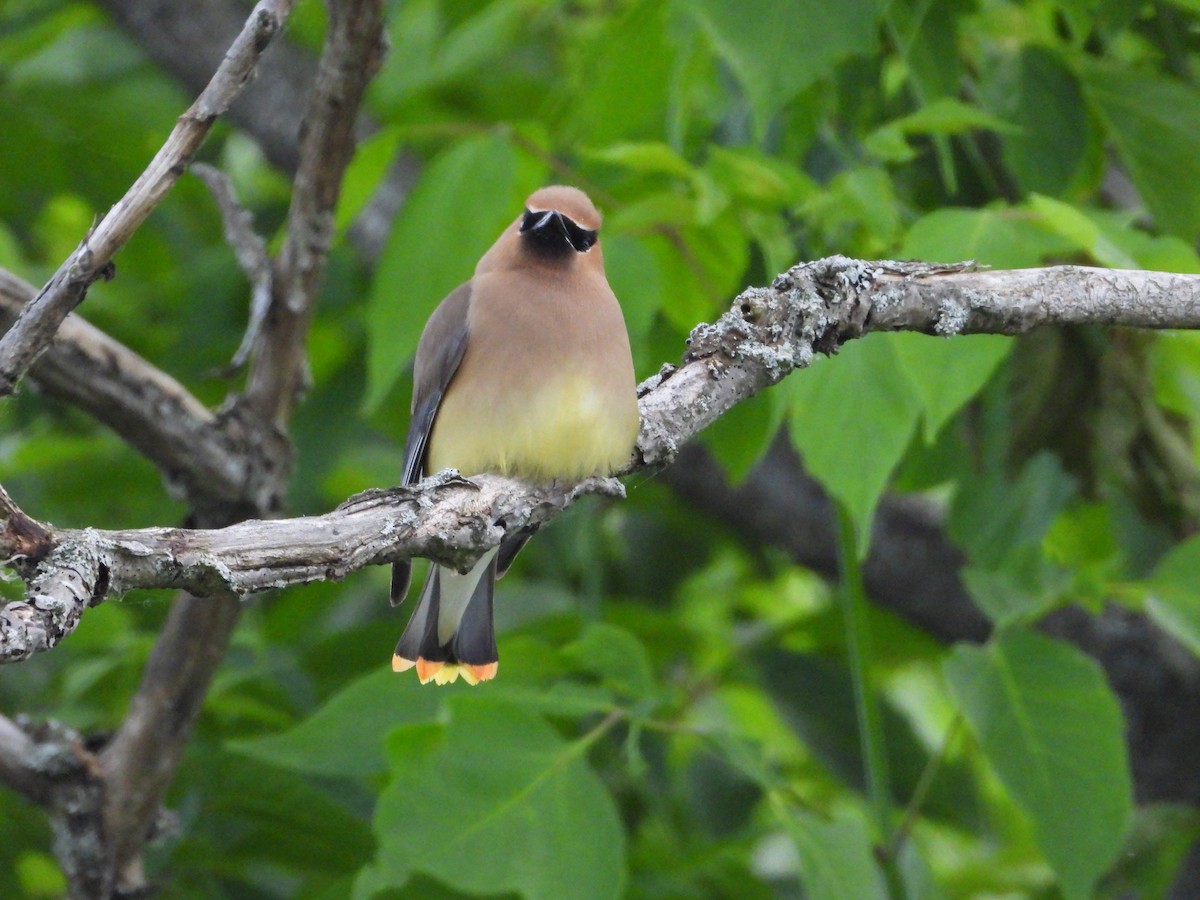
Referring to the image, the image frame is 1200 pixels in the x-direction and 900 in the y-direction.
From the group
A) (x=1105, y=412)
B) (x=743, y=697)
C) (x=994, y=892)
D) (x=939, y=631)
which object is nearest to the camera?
(x=1105, y=412)

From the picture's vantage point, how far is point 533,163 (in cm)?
404

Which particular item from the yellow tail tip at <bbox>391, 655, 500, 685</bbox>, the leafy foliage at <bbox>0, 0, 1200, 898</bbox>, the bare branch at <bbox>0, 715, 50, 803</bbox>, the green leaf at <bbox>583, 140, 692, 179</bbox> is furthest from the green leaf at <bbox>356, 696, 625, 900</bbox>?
the green leaf at <bbox>583, 140, 692, 179</bbox>

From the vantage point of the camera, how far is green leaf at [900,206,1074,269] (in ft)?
10.5

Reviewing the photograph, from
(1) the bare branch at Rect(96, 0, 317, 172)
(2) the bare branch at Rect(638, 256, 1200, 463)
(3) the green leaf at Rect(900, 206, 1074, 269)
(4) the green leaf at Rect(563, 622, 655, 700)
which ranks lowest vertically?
(4) the green leaf at Rect(563, 622, 655, 700)

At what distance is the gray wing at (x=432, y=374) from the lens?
12.0ft

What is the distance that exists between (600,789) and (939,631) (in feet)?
6.63

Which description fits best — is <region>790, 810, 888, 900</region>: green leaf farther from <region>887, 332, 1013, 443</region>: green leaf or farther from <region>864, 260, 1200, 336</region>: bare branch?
<region>864, 260, 1200, 336</region>: bare branch

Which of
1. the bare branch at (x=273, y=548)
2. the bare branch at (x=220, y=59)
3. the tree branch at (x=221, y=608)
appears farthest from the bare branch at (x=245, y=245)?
the bare branch at (x=220, y=59)

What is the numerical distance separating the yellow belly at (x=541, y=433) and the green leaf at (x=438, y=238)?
0.92 ft

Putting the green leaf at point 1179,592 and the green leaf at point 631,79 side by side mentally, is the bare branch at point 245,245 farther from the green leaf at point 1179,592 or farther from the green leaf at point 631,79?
the green leaf at point 1179,592

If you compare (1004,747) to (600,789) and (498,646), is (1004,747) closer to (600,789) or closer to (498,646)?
(600,789)

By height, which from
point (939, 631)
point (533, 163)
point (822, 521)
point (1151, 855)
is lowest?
point (1151, 855)

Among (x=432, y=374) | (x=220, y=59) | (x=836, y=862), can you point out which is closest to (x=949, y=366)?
(x=836, y=862)

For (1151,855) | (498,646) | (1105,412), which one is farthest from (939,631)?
(498,646)
